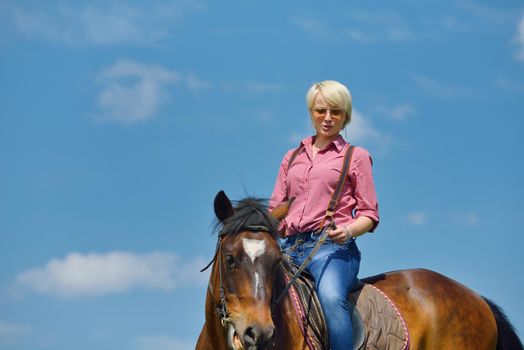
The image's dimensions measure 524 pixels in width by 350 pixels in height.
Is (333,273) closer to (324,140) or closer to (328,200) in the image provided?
(328,200)

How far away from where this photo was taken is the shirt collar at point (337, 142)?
8.66m

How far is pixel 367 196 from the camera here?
848 centimetres

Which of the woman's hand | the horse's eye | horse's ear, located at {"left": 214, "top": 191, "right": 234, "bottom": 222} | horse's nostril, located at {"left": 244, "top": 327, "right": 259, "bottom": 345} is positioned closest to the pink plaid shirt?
the woman's hand

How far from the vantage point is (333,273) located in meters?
8.12

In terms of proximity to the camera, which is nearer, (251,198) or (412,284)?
(251,198)

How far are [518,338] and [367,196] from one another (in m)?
2.82

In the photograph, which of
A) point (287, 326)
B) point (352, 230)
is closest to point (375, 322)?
point (352, 230)

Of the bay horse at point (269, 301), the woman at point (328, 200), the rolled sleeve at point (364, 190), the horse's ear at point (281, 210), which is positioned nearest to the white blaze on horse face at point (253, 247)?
the bay horse at point (269, 301)

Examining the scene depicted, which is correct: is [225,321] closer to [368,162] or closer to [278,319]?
[278,319]

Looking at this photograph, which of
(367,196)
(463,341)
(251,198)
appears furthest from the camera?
(463,341)

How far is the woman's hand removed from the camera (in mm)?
8109

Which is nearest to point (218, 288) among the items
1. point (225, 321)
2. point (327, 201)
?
point (225, 321)

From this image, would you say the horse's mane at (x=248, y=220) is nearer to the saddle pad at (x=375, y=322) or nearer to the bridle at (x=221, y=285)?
the bridle at (x=221, y=285)

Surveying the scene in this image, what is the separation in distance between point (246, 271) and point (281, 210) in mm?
935
